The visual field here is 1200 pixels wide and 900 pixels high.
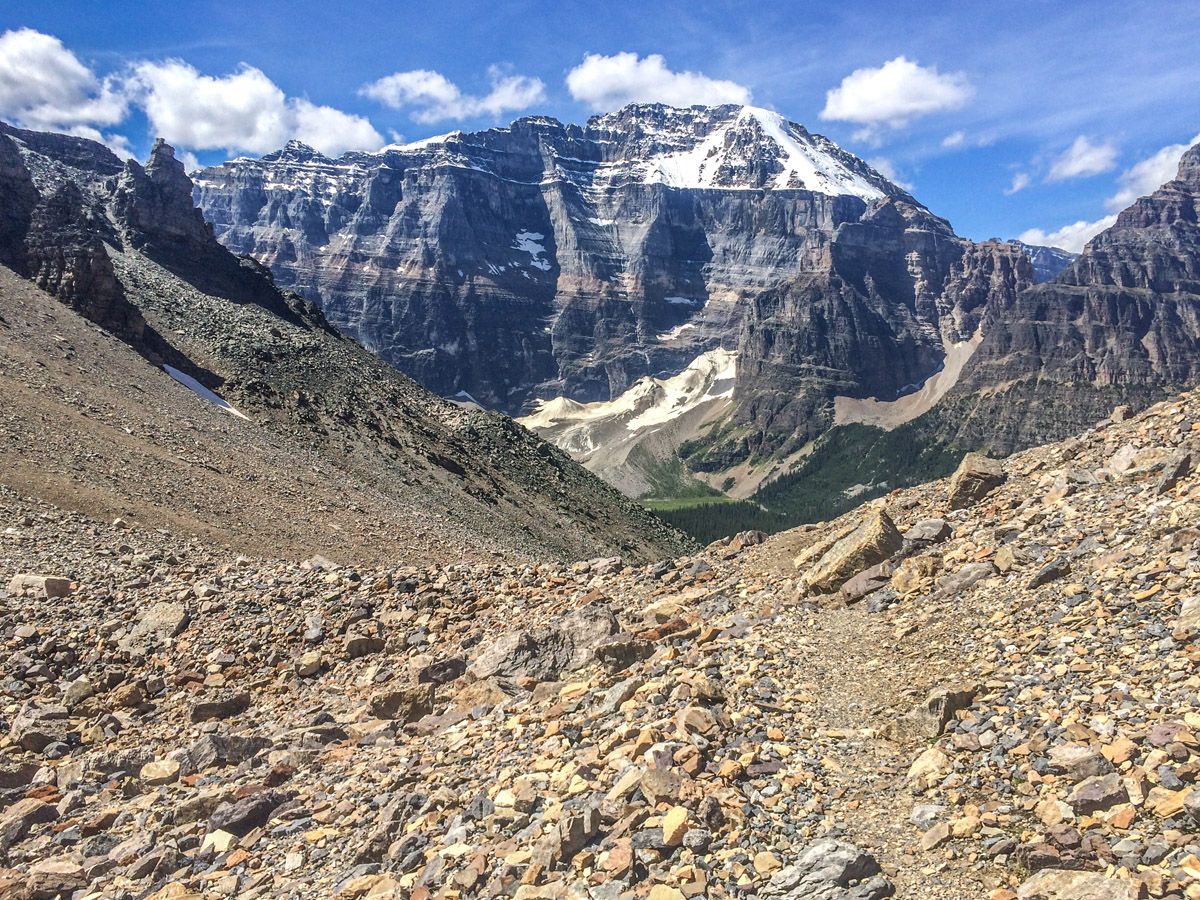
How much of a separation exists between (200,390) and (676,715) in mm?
73799

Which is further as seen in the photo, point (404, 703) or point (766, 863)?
point (404, 703)

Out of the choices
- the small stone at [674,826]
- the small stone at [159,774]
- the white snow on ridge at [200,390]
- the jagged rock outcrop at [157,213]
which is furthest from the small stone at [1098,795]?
the jagged rock outcrop at [157,213]

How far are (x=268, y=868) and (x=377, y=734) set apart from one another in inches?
169

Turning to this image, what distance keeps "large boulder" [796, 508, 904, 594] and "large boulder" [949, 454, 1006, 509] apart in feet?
8.40

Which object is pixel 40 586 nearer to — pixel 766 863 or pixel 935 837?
pixel 766 863

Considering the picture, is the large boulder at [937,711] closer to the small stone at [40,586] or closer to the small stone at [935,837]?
the small stone at [935,837]

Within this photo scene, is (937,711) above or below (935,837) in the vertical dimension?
above

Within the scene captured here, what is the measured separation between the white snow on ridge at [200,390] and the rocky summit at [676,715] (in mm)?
52231

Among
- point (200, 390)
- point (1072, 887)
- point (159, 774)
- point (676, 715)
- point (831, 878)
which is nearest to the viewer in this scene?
point (1072, 887)

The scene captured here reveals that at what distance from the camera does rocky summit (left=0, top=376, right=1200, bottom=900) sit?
10922 mm

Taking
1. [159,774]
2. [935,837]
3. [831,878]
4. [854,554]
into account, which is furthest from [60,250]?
[935,837]

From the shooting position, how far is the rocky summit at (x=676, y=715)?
10.9 metres

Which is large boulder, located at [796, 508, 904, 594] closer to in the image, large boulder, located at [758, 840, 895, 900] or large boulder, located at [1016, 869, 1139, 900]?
large boulder, located at [758, 840, 895, 900]

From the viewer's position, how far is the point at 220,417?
67812mm
